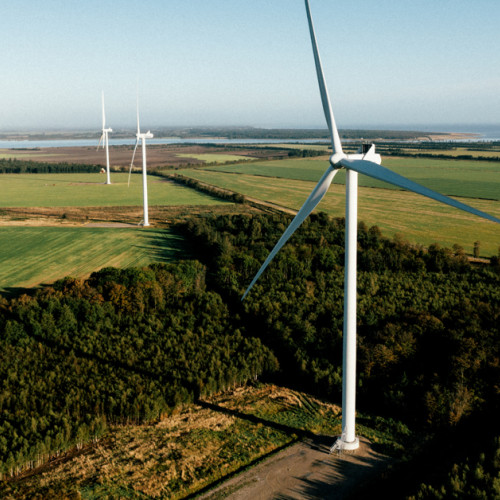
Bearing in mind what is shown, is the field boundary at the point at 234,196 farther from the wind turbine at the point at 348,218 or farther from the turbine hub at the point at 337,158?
the turbine hub at the point at 337,158

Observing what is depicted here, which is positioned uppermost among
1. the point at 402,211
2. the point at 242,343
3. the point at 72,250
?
the point at 402,211

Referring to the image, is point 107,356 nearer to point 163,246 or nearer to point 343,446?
point 343,446

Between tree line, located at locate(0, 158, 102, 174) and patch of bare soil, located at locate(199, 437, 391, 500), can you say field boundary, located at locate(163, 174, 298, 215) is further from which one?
patch of bare soil, located at locate(199, 437, 391, 500)

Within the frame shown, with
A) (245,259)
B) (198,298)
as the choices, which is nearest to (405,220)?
(245,259)

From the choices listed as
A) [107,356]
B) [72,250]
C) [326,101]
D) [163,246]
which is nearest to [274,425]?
[107,356]

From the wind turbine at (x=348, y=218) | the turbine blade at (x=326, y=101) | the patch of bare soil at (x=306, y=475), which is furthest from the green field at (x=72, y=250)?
the turbine blade at (x=326, y=101)

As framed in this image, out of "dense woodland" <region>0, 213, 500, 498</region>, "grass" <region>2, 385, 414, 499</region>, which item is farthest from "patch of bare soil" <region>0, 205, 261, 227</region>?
"grass" <region>2, 385, 414, 499</region>
